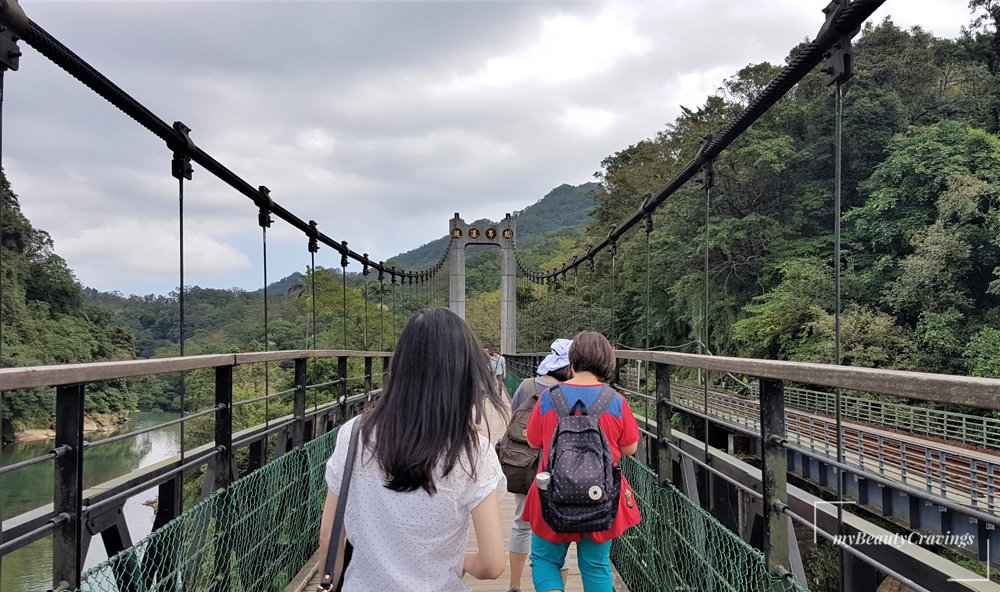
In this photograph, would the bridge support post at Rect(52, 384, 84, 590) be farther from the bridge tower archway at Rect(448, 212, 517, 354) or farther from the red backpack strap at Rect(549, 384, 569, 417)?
the bridge tower archway at Rect(448, 212, 517, 354)

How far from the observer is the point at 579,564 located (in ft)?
5.33

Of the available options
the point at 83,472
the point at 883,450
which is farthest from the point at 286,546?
the point at 883,450

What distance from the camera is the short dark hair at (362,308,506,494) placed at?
0.94 m

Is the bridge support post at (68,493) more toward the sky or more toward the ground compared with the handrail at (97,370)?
more toward the ground

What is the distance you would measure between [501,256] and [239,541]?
52.4 feet

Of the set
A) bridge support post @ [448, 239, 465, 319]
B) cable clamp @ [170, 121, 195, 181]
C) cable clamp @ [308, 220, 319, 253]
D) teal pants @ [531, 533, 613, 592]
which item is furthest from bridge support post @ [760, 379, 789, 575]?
bridge support post @ [448, 239, 465, 319]

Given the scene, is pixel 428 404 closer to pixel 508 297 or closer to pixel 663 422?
pixel 663 422

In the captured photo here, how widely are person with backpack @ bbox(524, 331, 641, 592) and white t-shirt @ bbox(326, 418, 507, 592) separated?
55cm

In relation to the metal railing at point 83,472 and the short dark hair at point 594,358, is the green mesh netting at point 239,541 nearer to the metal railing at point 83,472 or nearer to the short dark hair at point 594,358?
the metal railing at point 83,472

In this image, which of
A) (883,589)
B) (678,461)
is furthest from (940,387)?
(883,589)

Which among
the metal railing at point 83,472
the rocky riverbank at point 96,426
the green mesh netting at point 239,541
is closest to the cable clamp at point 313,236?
the green mesh netting at point 239,541

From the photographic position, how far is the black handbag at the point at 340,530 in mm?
934

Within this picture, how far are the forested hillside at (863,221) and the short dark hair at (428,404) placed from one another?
10.7m

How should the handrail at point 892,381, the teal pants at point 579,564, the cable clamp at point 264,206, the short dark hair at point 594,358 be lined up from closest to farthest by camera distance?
the handrail at point 892,381 < the teal pants at point 579,564 < the short dark hair at point 594,358 < the cable clamp at point 264,206
